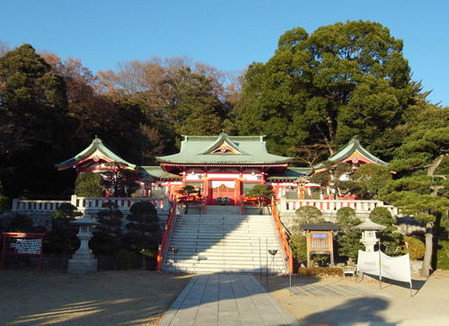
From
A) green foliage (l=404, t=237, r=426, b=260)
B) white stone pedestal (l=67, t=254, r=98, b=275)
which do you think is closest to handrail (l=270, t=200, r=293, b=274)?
green foliage (l=404, t=237, r=426, b=260)

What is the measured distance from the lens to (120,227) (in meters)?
17.6

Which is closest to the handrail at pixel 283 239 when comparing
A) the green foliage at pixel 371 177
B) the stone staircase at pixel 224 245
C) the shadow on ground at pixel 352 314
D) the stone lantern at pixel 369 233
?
the stone staircase at pixel 224 245

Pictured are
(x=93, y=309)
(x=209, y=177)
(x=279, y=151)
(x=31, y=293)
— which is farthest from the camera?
(x=279, y=151)

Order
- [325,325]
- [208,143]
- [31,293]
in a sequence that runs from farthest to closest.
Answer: [208,143] → [31,293] → [325,325]

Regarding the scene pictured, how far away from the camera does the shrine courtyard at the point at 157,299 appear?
781 centimetres

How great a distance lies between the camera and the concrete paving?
24.4 ft

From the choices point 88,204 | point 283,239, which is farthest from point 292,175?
point 88,204

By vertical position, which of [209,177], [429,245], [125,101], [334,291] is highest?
[125,101]

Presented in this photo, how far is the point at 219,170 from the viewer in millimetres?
26469

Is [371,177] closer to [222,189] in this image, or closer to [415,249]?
[415,249]

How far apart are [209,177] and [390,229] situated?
1291cm

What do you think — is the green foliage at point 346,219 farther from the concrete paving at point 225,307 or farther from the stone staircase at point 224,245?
the concrete paving at point 225,307

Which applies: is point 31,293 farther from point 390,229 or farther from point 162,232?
point 390,229

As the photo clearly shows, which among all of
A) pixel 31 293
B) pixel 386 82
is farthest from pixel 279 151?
pixel 31 293
